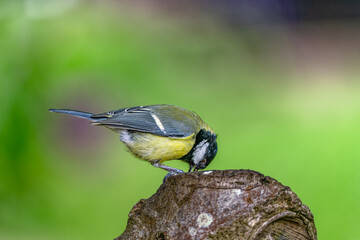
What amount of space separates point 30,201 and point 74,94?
78 cm

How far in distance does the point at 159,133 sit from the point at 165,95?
1503 mm

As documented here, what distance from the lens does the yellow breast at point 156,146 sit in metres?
2.39

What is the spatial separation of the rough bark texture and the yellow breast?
0.88m

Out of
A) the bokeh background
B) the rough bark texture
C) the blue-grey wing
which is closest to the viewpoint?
the rough bark texture

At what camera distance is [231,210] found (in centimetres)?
141

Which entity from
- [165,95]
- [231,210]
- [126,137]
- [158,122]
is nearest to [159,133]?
[158,122]

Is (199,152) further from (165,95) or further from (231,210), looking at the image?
(165,95)

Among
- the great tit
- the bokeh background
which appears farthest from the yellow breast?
the bokeh background

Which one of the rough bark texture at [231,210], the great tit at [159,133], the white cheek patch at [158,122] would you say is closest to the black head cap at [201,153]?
the great tit at [159,133]

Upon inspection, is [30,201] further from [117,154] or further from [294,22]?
[294,22]

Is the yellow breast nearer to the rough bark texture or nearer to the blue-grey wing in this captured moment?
the blue-grey wing

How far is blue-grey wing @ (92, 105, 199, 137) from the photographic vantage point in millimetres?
2332

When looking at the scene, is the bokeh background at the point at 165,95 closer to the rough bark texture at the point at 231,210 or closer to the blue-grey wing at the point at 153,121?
the blue-grey wing at the point at 153,121

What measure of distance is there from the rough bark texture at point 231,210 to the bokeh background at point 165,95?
1657mm
